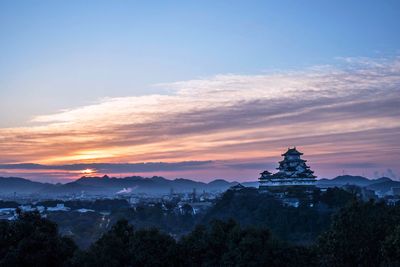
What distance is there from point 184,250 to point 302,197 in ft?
115

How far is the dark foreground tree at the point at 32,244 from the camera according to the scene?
1964 centimetres

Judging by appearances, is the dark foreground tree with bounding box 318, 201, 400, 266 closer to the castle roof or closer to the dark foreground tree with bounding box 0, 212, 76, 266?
the dark foreground tree with bounding box 0, 212, 76, 266

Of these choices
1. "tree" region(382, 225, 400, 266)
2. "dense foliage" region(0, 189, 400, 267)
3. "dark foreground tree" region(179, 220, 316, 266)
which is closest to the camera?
"tree" region(382, 225, 400, 266)

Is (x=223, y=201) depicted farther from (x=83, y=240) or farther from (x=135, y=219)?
(x=83, y=240)

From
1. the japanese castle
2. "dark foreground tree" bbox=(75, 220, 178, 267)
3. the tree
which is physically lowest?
"dark foreground tree" bbox=(75, 220, 178, 267)

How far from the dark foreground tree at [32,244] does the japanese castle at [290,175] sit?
4256cm

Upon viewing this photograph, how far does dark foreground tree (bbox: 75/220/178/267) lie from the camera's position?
66.4 feet

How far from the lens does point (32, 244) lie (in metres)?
20.0

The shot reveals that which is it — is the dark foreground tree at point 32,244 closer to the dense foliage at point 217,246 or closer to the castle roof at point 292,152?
the dense foliage at point 217,246

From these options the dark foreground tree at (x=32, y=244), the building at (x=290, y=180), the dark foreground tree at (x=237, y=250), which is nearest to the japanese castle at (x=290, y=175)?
the building at (x=290, y=180)

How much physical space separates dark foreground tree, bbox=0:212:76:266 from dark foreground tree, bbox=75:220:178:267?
114 centimetres

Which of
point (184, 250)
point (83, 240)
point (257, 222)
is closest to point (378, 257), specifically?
point (184, 250)

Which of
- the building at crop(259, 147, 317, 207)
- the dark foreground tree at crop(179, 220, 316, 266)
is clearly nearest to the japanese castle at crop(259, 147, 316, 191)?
the building at crop(259, 147, 317, 207)

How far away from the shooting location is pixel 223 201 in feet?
208
